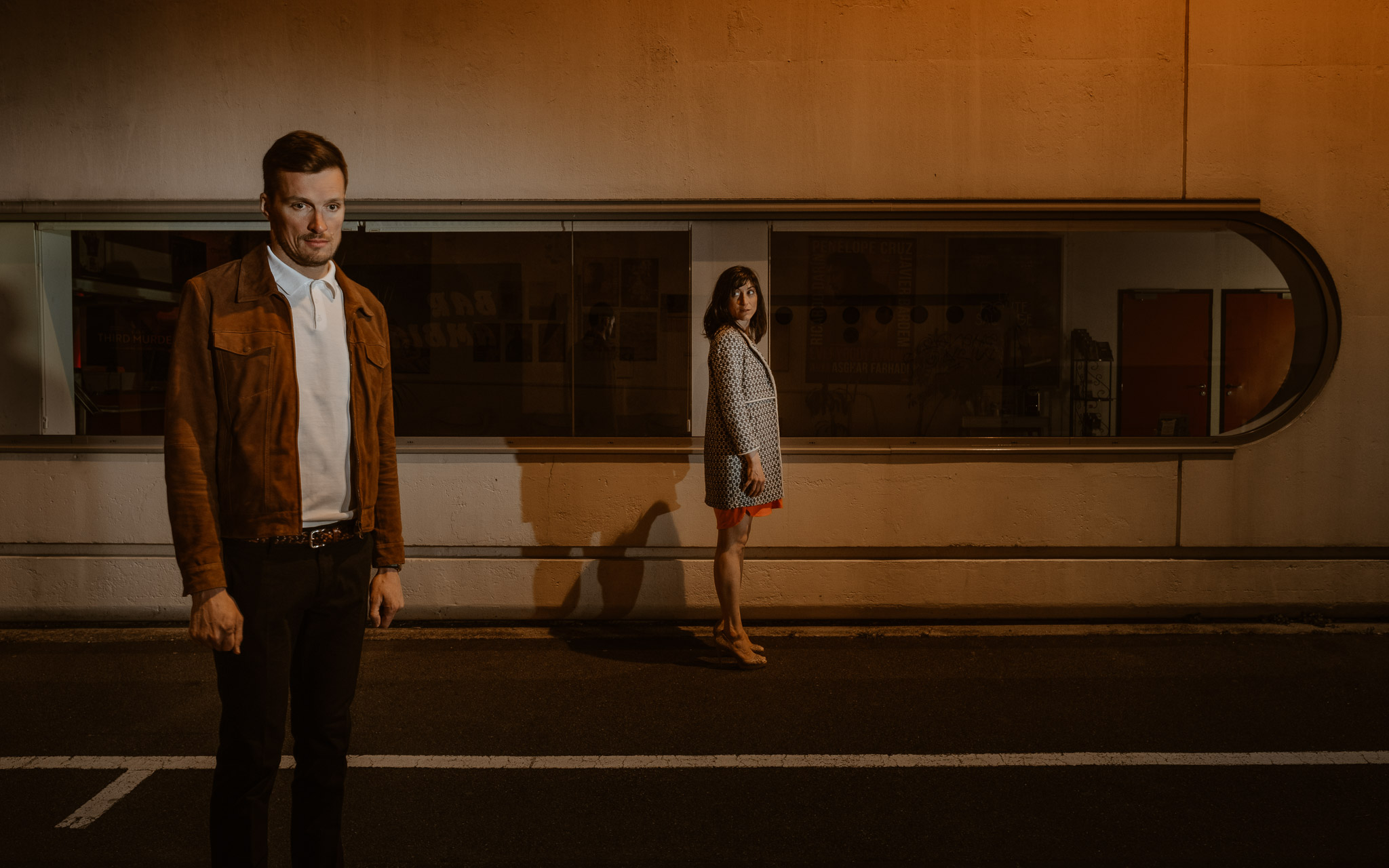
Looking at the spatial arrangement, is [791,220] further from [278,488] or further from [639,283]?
[278,488]

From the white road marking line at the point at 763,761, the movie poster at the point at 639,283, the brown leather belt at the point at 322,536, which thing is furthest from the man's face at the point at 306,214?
the movie poster at the point at 639,283

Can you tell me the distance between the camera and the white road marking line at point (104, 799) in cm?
315

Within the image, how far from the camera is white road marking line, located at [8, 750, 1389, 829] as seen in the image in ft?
11.9

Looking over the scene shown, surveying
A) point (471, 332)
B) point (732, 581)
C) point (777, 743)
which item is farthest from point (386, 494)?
point (471, 332)

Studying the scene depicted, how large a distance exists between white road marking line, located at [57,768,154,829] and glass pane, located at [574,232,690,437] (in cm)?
342

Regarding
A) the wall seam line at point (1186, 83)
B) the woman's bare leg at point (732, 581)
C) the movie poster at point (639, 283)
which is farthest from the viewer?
the movie poster at point (639, 283)

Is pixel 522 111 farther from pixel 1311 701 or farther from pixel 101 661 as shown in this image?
pixel 1311 701

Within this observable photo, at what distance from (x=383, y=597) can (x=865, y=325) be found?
5.20 m

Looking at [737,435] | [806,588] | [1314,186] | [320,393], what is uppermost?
[1314,186]

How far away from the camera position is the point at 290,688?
244 cm

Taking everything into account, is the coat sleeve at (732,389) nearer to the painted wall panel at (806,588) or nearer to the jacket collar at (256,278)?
the painted wall panel at (806,588)

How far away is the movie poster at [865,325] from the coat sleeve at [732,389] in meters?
2.42

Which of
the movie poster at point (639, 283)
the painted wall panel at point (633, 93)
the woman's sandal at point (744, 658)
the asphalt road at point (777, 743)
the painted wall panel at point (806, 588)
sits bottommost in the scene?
the asphalt road at point (777, 743)

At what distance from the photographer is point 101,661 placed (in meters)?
5.02
